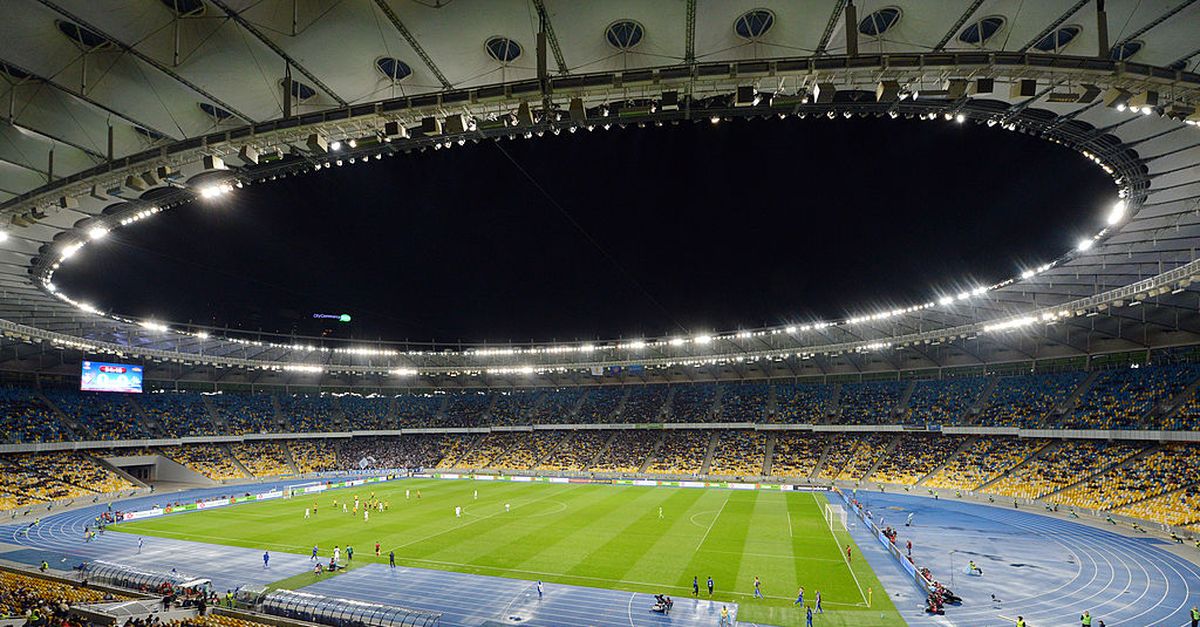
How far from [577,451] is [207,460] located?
40.7m

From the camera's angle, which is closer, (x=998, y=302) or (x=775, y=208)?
(x=775, y=208)

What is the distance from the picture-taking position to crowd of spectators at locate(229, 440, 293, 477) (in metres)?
69.1

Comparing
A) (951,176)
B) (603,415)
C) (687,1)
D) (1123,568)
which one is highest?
(951,176)

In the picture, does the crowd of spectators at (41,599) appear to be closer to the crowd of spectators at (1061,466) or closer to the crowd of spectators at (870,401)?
the crowd of spectators at (1061,466)

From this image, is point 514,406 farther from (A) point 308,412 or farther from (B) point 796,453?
(B) point 796,453

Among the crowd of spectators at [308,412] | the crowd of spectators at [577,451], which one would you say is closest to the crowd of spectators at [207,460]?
the crowd of spectators at [308,412]

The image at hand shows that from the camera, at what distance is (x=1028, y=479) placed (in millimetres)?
49125

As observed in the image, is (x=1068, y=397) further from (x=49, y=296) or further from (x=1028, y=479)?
(x=49, y=296)

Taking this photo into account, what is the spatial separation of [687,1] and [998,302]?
1783 inches

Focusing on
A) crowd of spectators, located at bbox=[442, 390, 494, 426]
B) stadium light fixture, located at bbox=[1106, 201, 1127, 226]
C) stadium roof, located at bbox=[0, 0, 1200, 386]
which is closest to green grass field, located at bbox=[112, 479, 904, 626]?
stadium light fixture, located at bbox=[1106, 201, 1127, 226]

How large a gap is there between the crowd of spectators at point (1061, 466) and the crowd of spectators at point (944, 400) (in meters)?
8.56

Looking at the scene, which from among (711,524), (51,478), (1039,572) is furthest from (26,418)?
(1039,572)

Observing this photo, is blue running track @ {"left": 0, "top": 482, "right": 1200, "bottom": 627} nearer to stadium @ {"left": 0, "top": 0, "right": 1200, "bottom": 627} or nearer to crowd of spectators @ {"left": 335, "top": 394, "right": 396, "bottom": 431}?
stadium @ {"left": 0, "top": 0, "right": 1200, "bottom": 627}

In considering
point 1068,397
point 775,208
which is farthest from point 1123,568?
point 1068,397
